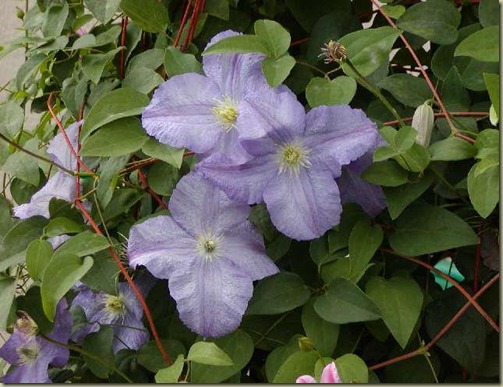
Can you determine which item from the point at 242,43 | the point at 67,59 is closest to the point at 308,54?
the point at 242,43

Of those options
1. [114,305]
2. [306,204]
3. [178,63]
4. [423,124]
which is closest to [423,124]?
[423,124]

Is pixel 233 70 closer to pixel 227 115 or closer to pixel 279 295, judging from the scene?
pixel 227 115

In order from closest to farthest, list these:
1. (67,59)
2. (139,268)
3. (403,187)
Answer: (403,187) < (139,268) < (67,59)

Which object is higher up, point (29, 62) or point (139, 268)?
point (29, 62)

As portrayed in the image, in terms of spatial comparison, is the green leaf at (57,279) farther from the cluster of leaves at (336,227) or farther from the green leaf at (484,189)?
the green leaf at (484,189)

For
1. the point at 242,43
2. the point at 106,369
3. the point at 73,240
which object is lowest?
the point at 106,369

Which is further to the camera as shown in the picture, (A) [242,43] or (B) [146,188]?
(B) [146,188]

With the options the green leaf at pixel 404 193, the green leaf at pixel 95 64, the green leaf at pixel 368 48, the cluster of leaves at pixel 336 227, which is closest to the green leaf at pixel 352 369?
the cluster of leaves at pixel 336 227

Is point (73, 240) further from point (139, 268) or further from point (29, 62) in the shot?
point (29, 62)

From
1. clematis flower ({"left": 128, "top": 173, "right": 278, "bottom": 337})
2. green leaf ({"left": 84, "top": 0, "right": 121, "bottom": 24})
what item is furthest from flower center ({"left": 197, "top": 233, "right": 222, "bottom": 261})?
green leaf ({"left": 84, "top": 0, "right": 121, "bottom": 24})
